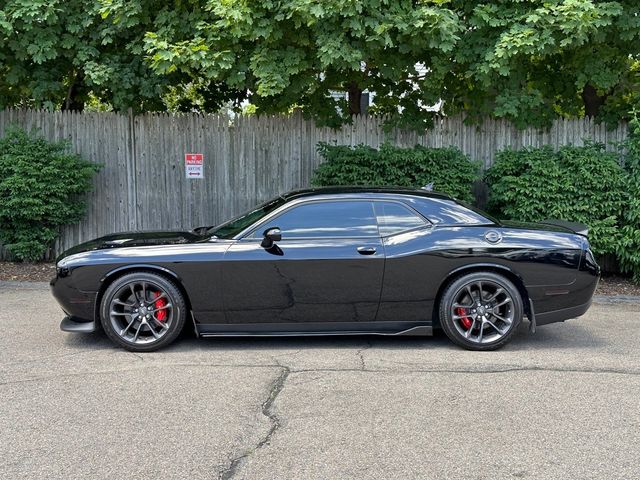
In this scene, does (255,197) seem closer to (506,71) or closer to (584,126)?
(506,71)

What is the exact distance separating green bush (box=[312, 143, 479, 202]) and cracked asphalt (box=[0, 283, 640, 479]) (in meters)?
3.28

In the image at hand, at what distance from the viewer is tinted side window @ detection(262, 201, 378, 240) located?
19.5ft

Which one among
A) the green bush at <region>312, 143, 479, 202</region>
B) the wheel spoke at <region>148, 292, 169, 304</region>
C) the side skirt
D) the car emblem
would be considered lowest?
the side skirt

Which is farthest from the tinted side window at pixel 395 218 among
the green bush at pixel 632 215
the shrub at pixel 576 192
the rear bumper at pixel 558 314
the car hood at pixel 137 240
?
the green bush at pixel 632 215

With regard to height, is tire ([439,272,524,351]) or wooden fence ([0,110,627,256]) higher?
wooden fence ([0,110,627,256])

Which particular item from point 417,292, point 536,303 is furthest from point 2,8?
point 536,303

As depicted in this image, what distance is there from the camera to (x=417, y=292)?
5867 mm

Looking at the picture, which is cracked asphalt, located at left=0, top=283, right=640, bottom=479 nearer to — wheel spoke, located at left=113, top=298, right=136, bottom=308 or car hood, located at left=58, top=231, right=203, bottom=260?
wheel spoke, located at left=113, top=298, right=136, bottom=308

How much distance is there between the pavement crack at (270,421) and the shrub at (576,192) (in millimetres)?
4954

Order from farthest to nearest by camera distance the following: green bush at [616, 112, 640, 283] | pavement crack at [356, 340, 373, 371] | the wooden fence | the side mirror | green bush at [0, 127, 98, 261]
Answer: the wooden fence → green bush at [0, 127, 98, 261] → green bush at [616, 112, 640, 283] → the side mirror → pavement crack at [356, 340, 373, 371]

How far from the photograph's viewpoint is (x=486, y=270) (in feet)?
19.5

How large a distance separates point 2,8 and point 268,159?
14.3 feet

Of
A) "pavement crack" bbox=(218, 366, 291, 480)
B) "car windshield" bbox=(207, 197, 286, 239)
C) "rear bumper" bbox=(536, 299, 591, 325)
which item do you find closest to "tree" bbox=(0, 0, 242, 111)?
"car windshield" bbox=(207, 197, 286, 239)

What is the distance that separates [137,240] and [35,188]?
13.4 feet
